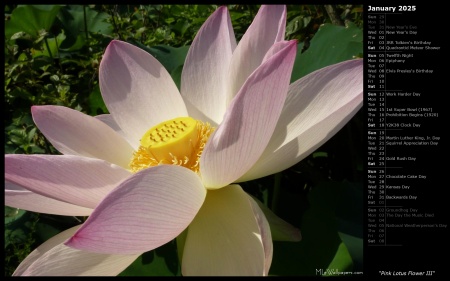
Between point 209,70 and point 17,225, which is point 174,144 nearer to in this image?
point 209,70

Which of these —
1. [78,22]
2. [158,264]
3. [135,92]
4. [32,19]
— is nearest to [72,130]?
[135,92]

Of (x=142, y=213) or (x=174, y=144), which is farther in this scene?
(x=174, y=144)

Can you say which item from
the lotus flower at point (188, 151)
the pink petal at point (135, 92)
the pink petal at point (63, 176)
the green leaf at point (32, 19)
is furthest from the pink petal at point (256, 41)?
the green leaf at point (32, 19)

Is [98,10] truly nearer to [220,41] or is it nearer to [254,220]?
[220,41]

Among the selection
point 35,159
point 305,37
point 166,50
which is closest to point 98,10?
point 166,50

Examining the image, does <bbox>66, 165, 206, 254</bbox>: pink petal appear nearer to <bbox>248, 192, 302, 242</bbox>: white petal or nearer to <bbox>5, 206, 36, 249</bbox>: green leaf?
<bbox>248, 192, 302, 242</bbox>: white petal
